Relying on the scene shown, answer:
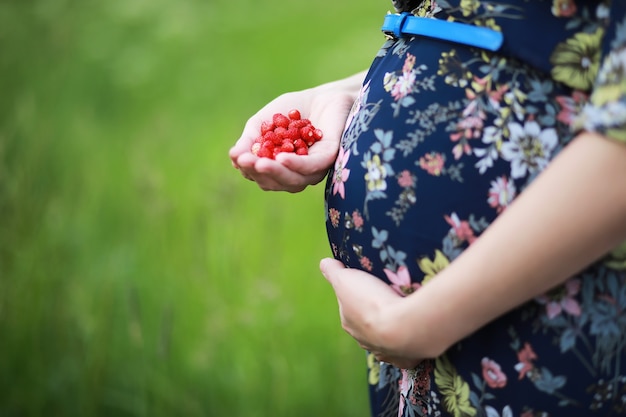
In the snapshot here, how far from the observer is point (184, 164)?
2334 mm

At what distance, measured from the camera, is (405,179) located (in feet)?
2.40

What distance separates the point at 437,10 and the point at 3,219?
169 centimetres

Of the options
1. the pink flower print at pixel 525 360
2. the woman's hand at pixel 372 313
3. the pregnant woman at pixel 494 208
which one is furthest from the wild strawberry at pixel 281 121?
the pink flower print at pixel 525 360

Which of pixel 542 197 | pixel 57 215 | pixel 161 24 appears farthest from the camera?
pixel 161 24

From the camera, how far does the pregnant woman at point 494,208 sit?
595 millimetres

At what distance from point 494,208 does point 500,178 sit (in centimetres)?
3

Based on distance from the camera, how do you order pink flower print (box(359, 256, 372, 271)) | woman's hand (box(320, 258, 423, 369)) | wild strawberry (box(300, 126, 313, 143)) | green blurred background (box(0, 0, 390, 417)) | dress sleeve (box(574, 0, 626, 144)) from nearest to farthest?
dress sleeve (box(574, 0, 626, 144)) < woman's hand (box(320, 258, 423, 369)) < pink flower print (box(359, 256, 372, 271)) < wild strawberry (box(300, 126, 313, 143)) < green blurred background (box(0, 0, 390, 417))

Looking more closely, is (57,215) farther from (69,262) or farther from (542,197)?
(542,197)

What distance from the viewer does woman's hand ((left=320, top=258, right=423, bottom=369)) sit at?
0.67 m

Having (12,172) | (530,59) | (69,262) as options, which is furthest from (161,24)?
(530,59)

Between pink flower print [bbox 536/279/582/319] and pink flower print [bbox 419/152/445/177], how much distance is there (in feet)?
0.57

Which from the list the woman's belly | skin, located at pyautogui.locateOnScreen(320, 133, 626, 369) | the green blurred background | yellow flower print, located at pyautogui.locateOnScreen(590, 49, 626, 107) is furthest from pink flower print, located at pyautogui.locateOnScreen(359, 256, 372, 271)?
the green blurred background

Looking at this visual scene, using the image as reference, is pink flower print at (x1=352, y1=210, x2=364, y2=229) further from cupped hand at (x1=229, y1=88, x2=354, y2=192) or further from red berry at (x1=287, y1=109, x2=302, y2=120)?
red berry at (x1=287, y1=109, x2=302, y2=120)

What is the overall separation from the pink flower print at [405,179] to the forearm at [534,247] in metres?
0.12
